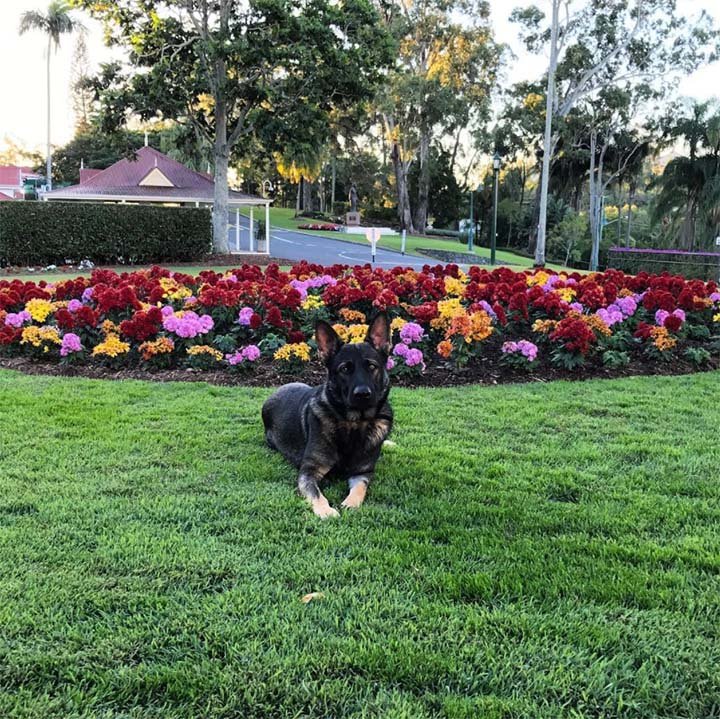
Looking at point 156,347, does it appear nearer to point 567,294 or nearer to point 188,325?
point 188,325

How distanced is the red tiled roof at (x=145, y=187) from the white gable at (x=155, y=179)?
6.0 inches

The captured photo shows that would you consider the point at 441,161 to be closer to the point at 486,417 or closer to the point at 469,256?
the point at 469,256

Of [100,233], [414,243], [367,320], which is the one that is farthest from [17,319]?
[414,243]

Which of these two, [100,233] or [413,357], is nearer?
[413,357]

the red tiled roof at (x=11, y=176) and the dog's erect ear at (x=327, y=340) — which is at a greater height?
the red tiled roof at (x=11, y=176)

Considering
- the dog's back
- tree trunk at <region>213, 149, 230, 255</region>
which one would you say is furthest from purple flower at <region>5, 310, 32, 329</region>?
tree trunk at <region>213, 149, 230, 255</region>

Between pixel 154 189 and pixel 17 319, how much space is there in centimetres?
2587

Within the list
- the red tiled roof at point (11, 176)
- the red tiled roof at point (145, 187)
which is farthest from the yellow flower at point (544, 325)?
the red tiled roof at point (11, 176)

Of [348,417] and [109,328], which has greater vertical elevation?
[109,328]

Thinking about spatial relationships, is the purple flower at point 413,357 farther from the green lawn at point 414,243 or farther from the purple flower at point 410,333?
the green lawn at point 414,243

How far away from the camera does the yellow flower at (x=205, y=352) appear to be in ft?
21.2

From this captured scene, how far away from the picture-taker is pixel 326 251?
29.3m

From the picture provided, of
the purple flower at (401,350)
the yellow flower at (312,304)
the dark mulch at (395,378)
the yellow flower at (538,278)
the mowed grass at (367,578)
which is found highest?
the yellow flower at (538,278)

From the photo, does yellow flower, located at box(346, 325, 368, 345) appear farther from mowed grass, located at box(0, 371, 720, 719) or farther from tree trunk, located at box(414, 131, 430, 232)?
tree trunk, located at box(414, 131, 430, 232)
